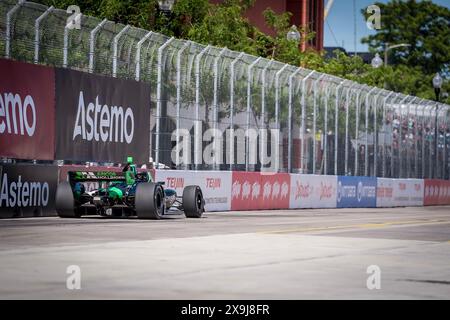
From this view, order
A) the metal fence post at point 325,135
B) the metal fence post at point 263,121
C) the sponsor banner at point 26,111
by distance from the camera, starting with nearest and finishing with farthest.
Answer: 1. the sponsor banner at point 26,111
2. the metal fence post at point 263,121
3. the metal fence post at point 325,135

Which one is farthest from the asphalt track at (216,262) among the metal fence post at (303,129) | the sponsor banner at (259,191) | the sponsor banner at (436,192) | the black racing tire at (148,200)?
the sponsor banner at (436,192)

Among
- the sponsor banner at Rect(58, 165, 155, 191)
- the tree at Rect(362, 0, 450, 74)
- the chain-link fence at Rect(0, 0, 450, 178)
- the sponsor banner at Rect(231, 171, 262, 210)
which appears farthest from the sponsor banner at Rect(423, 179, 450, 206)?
the tree at Rect(362, 0, 450, 74)

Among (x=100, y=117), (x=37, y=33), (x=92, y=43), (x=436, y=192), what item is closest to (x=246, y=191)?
(x=100, y=117)

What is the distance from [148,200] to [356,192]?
21.1 meters

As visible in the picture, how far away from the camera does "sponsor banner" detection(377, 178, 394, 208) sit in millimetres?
44969

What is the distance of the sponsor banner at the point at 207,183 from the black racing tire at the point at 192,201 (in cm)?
369

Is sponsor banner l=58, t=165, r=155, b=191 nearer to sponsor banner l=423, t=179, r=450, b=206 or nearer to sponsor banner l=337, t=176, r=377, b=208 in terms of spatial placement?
sponsor banner l=337, t=176, r=377, b=208

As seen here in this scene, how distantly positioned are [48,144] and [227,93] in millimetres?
9173

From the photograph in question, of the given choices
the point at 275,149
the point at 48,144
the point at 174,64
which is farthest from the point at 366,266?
the point at 275,149

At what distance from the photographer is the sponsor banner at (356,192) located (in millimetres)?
41438

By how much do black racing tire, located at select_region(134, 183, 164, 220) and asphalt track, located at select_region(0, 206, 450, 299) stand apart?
204 cm

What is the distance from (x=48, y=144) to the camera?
24.7 meters

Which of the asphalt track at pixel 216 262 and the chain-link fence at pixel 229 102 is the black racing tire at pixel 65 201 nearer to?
the asphalt track at pixel 216 262
